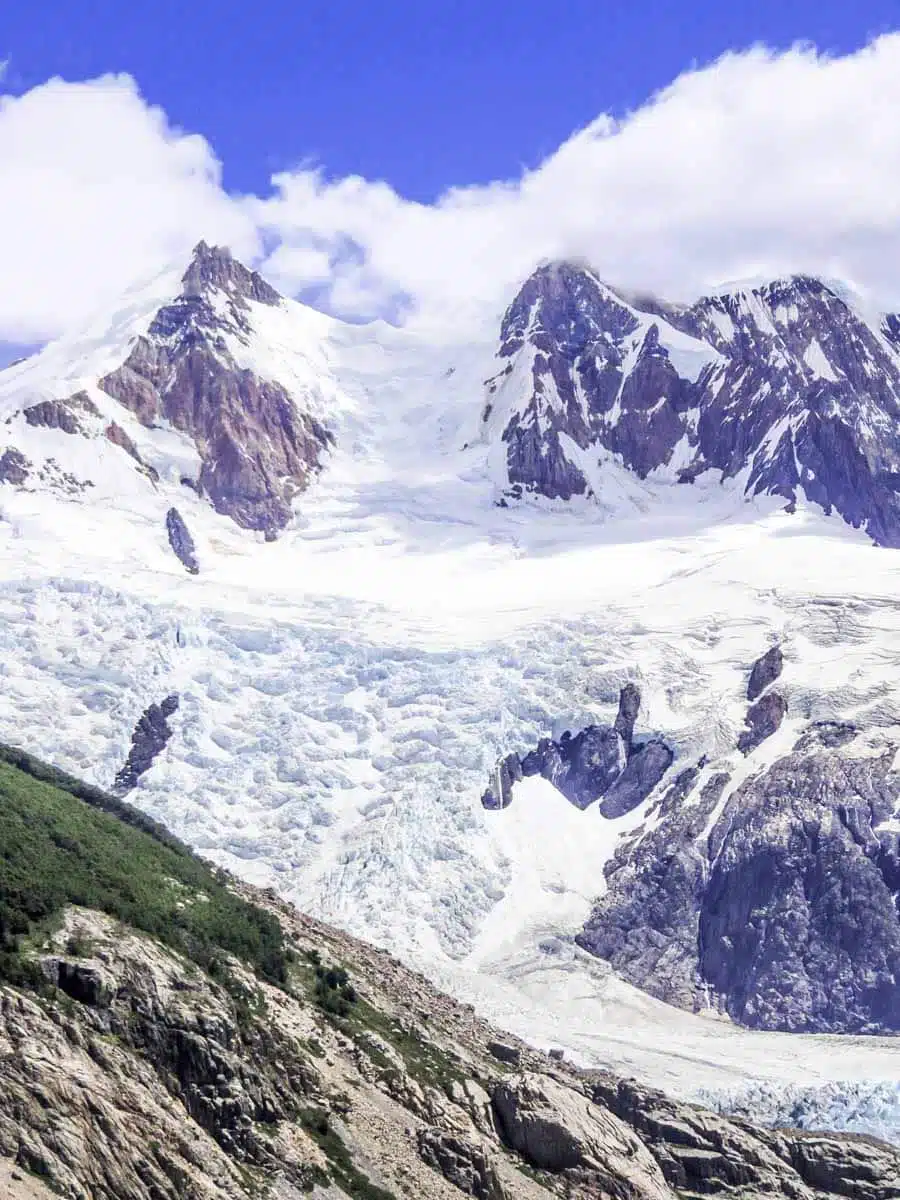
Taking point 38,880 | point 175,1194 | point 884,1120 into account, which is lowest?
point 175,1194

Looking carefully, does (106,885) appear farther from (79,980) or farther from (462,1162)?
(462,1162)

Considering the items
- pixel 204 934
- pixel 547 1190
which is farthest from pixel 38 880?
pixel 547 1190

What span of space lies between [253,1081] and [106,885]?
19.4 m

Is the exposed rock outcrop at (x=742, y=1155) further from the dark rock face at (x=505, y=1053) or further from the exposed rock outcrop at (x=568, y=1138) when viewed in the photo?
the exposed rock outcrop at (x=568, y=1138)

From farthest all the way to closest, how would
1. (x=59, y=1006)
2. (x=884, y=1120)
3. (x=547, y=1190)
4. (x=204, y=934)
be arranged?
(x=884, y=1120) → (x=204, y=934) → (x=547, y=1190) → (x=59, y=1006)

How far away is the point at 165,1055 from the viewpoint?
88.5 meters

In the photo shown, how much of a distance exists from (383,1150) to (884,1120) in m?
86.7

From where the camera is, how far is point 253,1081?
9088 centimetres

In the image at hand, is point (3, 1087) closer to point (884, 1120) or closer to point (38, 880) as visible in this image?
point (38, 880)

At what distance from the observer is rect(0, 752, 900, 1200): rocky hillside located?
8006cm

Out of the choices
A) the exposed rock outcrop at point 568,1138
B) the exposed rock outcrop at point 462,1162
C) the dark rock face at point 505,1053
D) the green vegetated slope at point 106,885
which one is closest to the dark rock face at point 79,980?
the green vegetated slope at point 106,885

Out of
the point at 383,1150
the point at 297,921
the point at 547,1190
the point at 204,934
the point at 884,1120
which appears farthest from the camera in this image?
the point at 884,1120

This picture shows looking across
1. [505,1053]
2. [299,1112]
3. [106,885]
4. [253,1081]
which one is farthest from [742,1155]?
[253,1081]

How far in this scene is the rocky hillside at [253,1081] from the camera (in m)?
80.1
